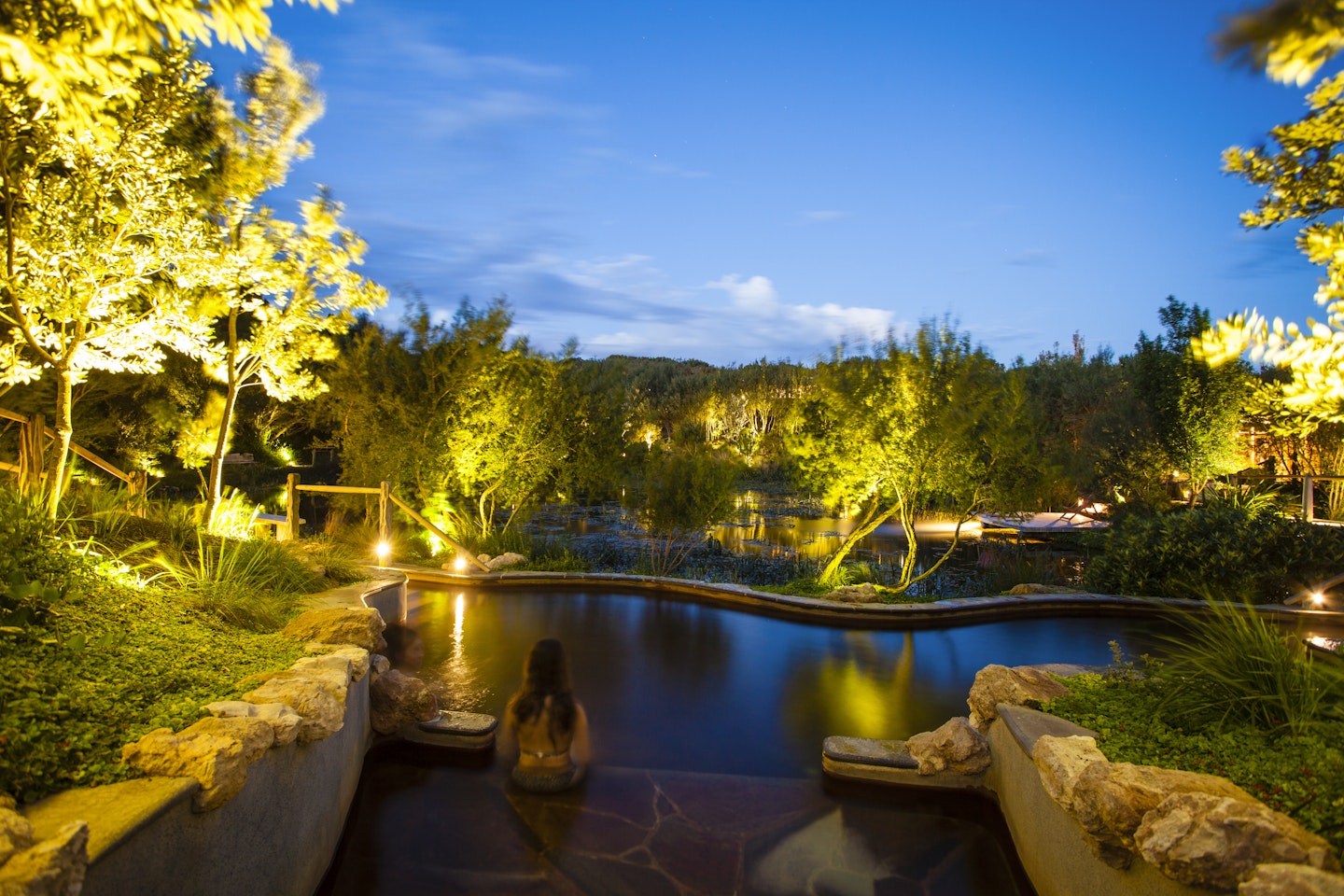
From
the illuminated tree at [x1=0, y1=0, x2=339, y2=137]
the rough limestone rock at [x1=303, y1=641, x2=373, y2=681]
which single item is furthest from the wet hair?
the illuminated tree at [x1=0, y1=0, x2=339, y2=137]

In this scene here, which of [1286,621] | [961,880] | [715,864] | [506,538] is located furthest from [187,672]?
[1286,621]

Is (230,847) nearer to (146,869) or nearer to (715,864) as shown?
(146,869)

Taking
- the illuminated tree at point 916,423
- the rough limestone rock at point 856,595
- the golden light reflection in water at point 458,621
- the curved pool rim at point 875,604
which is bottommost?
the golden light reflection in water at point 458,621

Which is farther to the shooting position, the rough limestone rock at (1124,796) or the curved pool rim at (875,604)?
the curved pool rim at (875,604)

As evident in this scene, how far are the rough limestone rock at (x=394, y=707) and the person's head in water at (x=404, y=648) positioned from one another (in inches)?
55.1

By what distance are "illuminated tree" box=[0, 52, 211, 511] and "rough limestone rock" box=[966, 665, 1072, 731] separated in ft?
22.2

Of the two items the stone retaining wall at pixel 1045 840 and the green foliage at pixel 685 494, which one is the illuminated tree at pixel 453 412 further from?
the stone retaining wall at pixel 1045 840

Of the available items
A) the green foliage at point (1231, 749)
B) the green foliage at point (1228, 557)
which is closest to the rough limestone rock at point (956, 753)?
the green foliage at point (1231, 749)

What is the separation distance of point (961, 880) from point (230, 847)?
3.33m

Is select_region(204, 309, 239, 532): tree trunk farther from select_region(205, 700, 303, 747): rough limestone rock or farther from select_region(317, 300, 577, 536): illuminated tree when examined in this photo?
select_region(205, 700, 303, 747): rough limestone rock

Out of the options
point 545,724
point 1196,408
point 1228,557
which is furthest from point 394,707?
point 1196,408

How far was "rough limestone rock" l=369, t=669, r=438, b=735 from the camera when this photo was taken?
482 cm

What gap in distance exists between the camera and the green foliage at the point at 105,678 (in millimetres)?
2348

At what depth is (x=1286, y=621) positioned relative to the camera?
27.4ft
